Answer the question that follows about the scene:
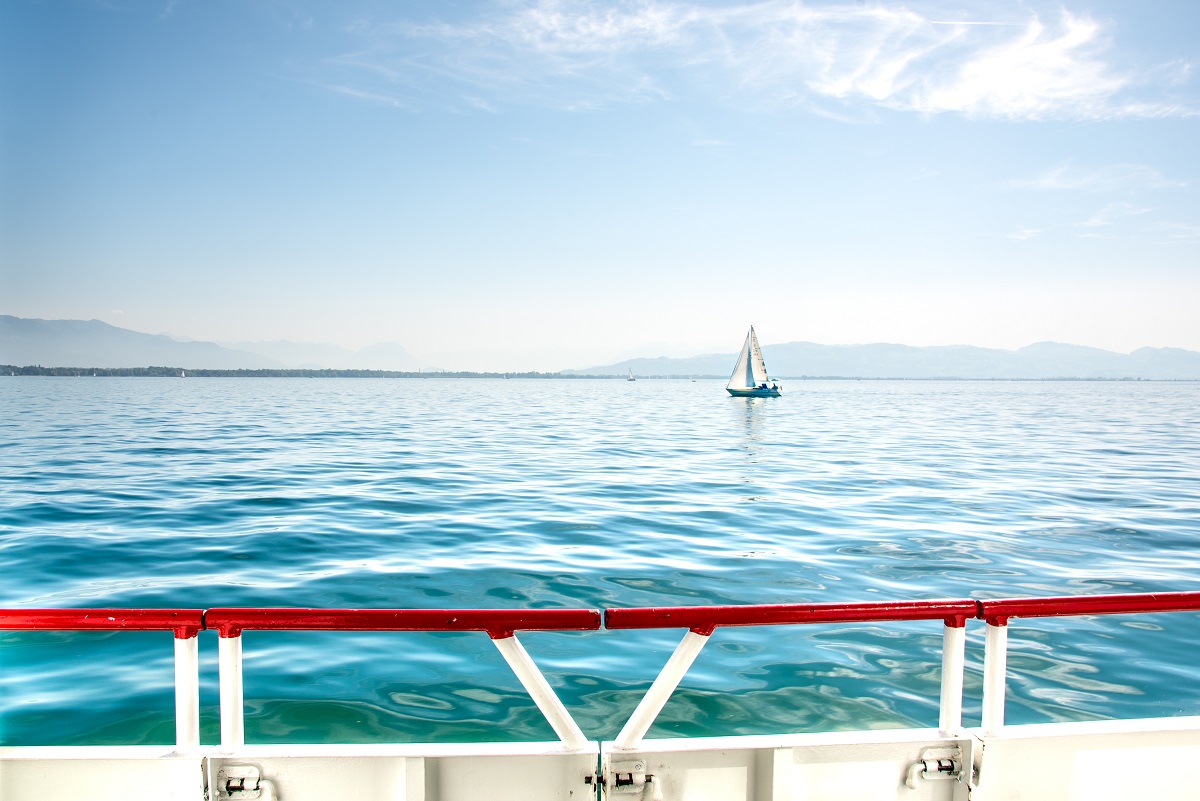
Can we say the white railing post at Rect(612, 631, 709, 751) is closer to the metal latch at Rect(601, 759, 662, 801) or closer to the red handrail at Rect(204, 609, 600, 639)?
the metal latch at Rect(601, 759, 662, 801)

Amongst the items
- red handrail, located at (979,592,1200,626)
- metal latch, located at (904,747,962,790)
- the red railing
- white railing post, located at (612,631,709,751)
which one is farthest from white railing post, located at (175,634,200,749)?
red handrail, located at (979,592,1200,626)

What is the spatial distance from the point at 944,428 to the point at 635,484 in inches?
1275

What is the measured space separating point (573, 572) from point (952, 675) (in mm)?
8504

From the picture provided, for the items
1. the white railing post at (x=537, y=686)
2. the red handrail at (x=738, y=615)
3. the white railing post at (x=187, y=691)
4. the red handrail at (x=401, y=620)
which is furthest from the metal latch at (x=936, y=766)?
the white railing post at (x=187, y=691)

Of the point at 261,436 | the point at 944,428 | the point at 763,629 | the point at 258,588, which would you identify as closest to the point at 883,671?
the point at 763,629

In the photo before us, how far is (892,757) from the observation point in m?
3.54

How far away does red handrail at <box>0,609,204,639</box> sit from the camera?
119 inches

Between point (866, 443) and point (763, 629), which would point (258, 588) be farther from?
point (866, 443)

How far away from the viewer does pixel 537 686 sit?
3225 mm

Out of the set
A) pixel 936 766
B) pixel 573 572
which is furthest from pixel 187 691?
pixel 573 572

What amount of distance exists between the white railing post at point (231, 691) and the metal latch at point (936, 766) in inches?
109

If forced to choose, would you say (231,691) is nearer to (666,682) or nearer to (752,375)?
(666,682)

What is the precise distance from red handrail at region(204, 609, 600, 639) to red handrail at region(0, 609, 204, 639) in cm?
9

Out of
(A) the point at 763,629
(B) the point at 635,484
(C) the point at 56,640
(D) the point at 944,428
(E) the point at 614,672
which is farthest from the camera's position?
(D) the point at 944,428
